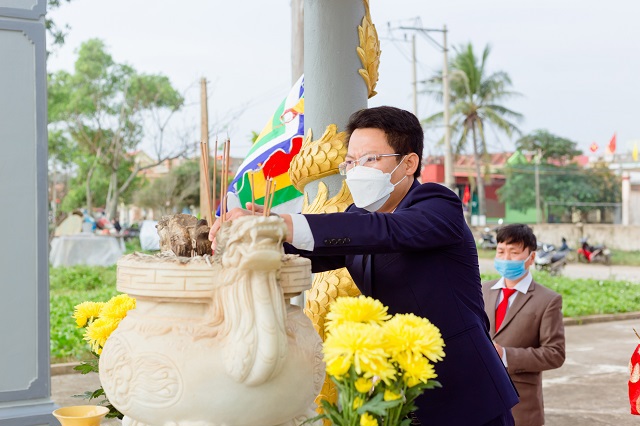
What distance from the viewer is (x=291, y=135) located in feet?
12.2

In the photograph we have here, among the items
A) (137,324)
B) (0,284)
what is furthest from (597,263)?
(137,324)

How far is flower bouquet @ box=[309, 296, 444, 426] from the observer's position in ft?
3.59

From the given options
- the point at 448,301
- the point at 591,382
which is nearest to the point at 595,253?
the point at 591,382

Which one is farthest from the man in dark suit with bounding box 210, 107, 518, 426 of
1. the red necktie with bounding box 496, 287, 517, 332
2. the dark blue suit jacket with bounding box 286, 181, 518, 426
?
the red necktie with bounding box 496, 287, 517, 332

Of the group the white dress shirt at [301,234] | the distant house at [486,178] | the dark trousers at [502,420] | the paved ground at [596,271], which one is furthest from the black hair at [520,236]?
the distant house at [486,178]

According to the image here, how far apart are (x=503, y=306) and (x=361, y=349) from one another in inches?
83.4

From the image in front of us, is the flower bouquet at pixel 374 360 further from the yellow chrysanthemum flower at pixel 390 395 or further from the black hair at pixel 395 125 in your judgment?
the black hair at pixel 395 125

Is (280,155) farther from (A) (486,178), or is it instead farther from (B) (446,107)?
(A) (486,178)

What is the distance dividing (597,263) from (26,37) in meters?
16.8

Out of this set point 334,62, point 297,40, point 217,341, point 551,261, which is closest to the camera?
point 217,341

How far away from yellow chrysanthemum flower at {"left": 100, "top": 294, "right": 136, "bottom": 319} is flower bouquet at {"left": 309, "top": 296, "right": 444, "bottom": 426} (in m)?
0.65

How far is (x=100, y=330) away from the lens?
→ 161 centimetres

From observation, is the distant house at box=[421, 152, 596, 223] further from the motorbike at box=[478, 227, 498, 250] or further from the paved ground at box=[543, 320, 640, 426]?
the paved ground at box=[543, 320, 640, 426]

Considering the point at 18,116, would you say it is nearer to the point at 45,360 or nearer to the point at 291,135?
the point at 45,360
